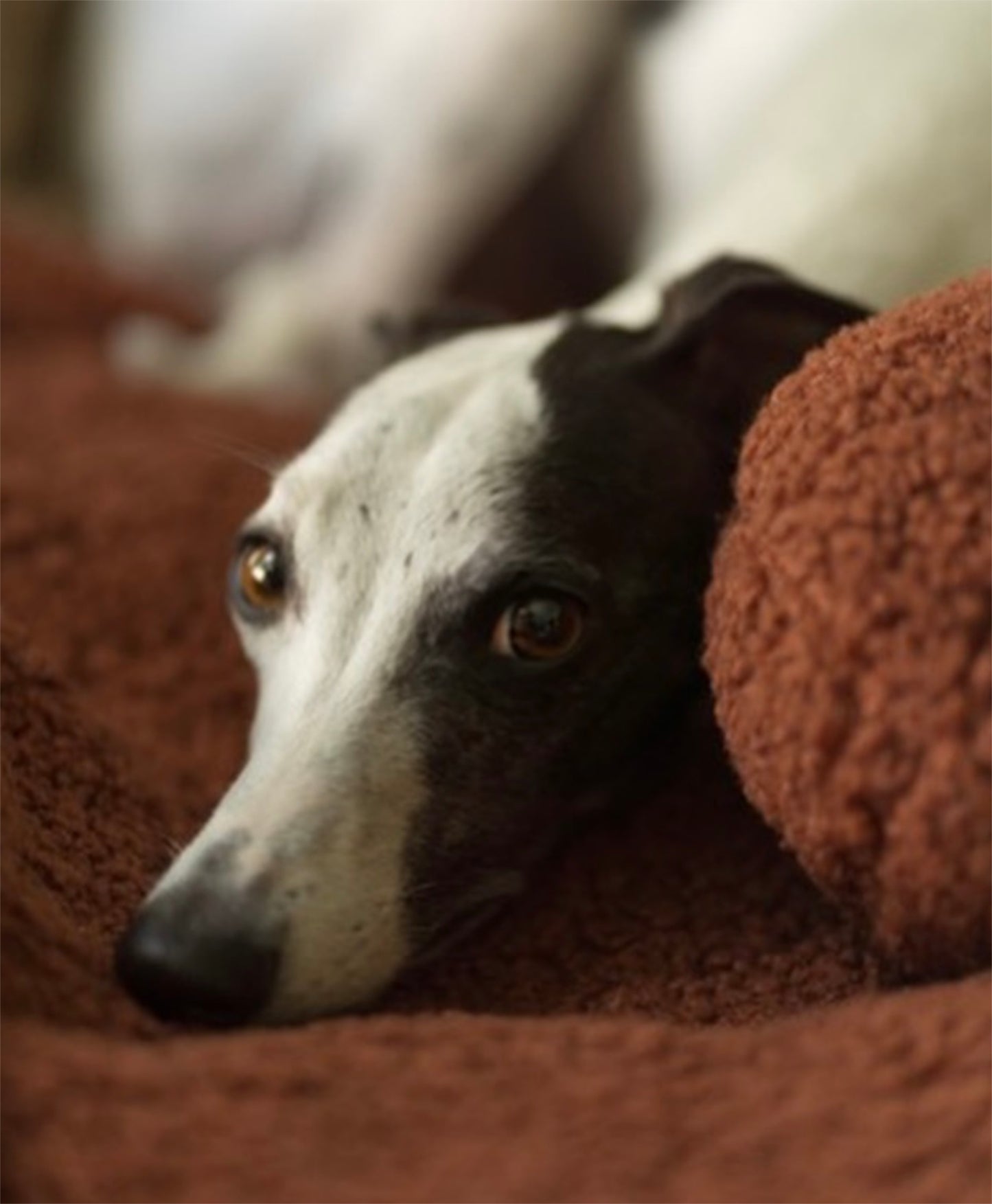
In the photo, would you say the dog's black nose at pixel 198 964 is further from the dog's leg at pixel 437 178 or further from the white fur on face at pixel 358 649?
the dog's leg at pixel 437 178

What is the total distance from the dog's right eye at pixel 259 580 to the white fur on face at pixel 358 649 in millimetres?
13

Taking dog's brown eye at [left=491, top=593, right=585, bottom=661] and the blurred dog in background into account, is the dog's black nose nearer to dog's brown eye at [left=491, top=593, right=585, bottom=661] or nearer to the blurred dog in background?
dog's brown eye at [left=491, top=593, right=585, bottom=661]

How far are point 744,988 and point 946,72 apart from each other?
108 centimetres

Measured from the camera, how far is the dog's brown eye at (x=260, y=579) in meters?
1.33

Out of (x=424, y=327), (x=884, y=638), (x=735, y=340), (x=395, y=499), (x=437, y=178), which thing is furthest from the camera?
(x=437, y=178)

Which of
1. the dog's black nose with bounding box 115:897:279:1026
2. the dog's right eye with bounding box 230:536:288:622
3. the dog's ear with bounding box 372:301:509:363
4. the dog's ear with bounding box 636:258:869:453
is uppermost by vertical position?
the dog's ear with bounding box 636:258:869:453

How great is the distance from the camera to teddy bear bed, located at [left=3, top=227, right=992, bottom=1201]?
2.63ft

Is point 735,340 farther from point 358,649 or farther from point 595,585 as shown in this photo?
point 358,649

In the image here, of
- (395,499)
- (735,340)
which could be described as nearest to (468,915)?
(395,499)

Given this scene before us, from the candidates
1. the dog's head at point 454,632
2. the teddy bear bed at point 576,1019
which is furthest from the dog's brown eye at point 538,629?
the teddy bear bed at point 576,1019

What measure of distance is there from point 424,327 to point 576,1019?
2.87 ft

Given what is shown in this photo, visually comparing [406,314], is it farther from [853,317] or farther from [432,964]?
[432,964]

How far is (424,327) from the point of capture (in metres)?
1.68

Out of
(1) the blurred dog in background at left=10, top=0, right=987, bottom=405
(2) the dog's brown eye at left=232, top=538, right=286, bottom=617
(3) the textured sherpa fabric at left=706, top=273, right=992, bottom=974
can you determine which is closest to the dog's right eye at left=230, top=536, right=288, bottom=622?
(2) the dog's brown eye at left=232, top=538, right=286, bottom=617
